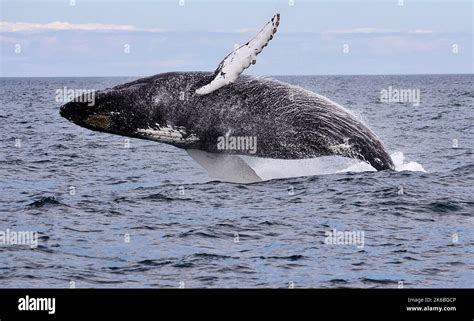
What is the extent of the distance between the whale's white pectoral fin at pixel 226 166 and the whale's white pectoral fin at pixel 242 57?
1860 millimetres

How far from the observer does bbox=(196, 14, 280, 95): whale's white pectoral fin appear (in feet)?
52.9

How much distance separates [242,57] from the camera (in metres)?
16.3

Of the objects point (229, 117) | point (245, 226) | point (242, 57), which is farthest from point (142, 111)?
point (245, 226)

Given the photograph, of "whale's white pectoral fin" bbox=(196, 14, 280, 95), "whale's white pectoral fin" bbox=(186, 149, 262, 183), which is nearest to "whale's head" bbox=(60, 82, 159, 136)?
"whale's white pectoral fin" bbox=(186, 149, 262, 183)

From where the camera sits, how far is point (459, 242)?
13891mm

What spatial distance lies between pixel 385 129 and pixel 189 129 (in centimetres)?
2617

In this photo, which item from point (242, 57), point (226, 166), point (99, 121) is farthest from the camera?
point (226, 166)

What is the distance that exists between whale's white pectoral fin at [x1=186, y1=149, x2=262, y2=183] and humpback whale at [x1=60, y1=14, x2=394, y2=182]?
26 cm

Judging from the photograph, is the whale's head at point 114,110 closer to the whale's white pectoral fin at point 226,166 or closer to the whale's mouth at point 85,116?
the whale's mouth at point 85,116

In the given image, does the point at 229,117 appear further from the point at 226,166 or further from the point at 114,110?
the point at 114,110

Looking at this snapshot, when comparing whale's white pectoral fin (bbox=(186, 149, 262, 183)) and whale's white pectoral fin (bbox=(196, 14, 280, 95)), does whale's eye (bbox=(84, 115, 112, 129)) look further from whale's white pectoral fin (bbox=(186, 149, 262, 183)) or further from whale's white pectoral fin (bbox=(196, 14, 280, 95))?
whale's white pectoral fin (bbox=(196, 14, 280, 95))

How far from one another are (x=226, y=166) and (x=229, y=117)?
1678 millimetres
